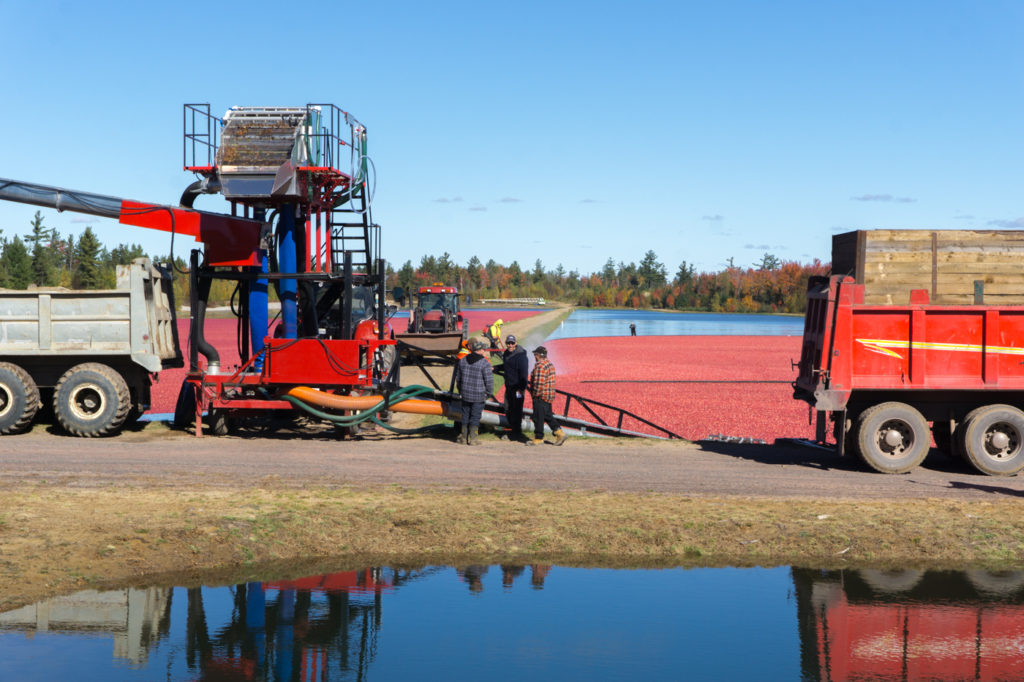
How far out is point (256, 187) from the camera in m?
18.0

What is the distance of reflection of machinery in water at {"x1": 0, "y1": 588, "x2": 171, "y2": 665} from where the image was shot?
8003 mm

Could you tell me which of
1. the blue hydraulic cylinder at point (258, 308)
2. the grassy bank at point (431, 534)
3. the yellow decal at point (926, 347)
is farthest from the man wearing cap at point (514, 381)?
Result: the yellow decal at point (926, 347)

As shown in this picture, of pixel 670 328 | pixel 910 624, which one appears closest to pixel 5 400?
pixel 910 624

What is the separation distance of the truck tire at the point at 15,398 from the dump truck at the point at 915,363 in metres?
13.1

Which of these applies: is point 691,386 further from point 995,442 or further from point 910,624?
point 910,624

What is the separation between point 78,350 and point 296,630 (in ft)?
34.9

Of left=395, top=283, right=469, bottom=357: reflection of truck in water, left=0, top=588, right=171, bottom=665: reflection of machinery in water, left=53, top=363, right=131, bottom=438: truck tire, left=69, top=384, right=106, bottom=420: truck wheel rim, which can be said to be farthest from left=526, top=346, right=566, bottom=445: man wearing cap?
left=395, top=283, right=469, bottom=357: reflection of truck in water

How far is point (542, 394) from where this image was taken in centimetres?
1677

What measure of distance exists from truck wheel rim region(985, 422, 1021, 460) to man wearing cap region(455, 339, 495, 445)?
7.85 m

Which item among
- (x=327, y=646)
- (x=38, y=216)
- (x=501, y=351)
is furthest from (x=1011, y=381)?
(x=38, y=216)

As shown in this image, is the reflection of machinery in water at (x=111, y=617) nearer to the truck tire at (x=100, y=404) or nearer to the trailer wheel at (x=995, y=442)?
the truck tire at (x=100, y=404)

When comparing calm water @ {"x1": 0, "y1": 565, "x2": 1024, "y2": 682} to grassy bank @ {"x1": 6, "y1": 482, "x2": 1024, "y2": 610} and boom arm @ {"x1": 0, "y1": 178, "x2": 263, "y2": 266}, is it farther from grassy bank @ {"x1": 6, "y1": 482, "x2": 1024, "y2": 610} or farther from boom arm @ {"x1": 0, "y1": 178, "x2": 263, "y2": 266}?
boom arm @ {"x1": 0, "y1": 178, "x2": 263, "y2": 266}

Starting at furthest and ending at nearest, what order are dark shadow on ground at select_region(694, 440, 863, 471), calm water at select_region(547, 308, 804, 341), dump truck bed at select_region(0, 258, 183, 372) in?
calm water at select_region(547, 308, 804, 341) → dump truck bed at select_region(0, 258, 183, 372) → dark shadow on ground at select_region(694, 440, 863, 471)

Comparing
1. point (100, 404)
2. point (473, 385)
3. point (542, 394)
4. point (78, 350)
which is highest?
Result: point (78, 350)
